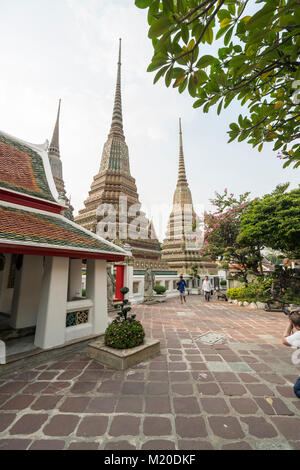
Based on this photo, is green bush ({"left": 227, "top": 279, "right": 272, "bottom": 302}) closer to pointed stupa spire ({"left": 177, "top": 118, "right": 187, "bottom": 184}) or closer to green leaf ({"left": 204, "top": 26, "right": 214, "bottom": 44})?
green leaf ({"left": 204, "top": 26, "right": 214, "bottom": 44})

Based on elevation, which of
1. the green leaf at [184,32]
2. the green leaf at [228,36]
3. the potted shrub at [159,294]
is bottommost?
the potted shrub at [159,294]

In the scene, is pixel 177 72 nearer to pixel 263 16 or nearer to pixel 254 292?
pixel 263 16

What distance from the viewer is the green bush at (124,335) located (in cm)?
383

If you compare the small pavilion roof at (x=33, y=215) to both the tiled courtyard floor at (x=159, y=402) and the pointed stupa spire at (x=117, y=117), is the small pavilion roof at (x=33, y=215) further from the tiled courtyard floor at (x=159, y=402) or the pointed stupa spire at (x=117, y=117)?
the pointed stupa spire at (x=117, y=117)

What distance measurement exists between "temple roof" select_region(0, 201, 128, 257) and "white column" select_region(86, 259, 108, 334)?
70 cm

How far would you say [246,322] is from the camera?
7.13 m

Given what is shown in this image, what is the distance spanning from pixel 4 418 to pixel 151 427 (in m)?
1.79

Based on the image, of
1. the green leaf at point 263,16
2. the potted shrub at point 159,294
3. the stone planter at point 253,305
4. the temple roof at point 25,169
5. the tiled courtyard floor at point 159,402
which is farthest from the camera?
the potted shrub at point 159,294

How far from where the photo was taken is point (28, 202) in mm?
5348

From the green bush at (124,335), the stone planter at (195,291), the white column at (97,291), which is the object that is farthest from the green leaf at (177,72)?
the stone planter at (195,291)

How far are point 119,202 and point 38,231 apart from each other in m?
14.3

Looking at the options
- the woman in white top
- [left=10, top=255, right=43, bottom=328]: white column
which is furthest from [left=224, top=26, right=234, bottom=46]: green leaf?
[left=10, top=255, right=43, bottom=328]: white column

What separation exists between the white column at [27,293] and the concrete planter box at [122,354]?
261 cm

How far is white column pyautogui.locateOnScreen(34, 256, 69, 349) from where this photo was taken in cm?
425
